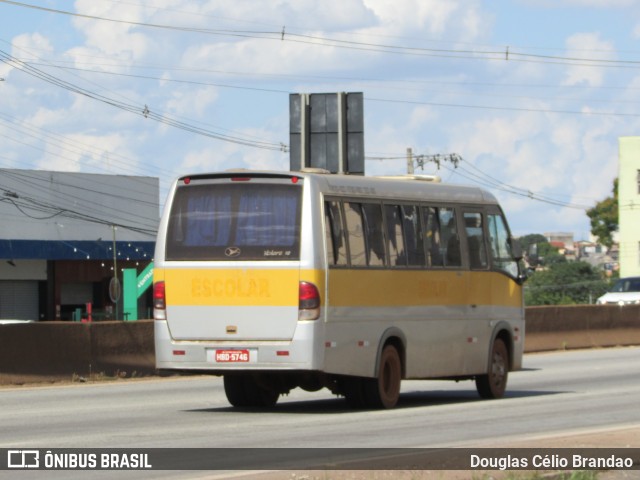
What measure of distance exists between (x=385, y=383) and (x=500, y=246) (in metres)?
3.61

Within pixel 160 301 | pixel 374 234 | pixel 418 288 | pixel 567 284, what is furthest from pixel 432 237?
pixel 567 284

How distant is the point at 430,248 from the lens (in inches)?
744

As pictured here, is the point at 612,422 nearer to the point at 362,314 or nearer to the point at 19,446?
the point at 362,314

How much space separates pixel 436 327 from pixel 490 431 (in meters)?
4.45

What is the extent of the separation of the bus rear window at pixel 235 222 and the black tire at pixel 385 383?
2.09 metres

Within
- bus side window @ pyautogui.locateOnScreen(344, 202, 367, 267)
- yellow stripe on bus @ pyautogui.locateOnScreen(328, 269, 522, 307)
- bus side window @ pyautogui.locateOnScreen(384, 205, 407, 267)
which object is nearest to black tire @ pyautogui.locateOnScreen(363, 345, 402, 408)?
yellow stripe on bus @ pyautogui.locateOnScreen(328, 269, 522, 307)

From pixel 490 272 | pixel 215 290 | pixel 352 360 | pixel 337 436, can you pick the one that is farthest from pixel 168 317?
pixel 490 272

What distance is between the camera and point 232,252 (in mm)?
16875

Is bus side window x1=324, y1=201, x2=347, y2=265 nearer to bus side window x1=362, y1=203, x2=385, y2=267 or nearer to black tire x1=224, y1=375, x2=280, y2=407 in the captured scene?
bus side window x1=362, y1=203, x2=385, y2=267

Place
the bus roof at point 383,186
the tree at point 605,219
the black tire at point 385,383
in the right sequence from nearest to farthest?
the bus roof at point 383,186 → the black tire at point 385,383 → the tree at point 605,219

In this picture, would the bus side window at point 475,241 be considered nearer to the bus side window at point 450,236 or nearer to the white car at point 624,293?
the bus side window at point 450,236

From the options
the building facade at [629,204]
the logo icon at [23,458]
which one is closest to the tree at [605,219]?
the building facade at [629,204]

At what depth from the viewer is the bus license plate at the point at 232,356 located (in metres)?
16.6

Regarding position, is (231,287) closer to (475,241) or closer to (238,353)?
(238,353)
